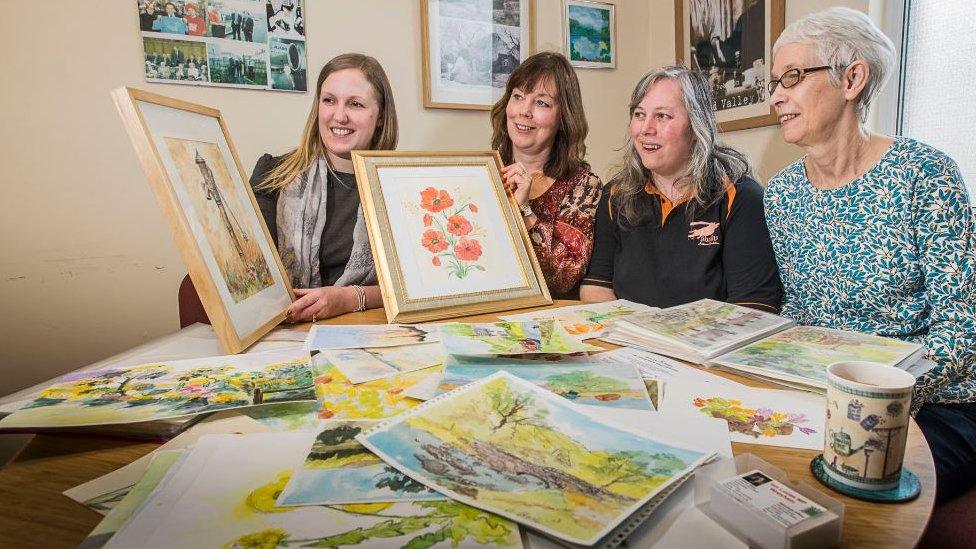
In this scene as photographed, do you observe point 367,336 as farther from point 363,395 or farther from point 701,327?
point 701,327

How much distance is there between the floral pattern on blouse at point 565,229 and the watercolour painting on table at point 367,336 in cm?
64

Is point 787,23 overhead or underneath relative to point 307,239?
overhead

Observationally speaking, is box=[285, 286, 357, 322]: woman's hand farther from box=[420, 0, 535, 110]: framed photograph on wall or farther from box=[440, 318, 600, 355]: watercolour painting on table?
box=[420, 0, 535, 110]: framed photograph on wall

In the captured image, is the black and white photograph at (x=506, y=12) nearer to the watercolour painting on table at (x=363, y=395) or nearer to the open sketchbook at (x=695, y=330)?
the open sketchbook at (x=695, y=330)

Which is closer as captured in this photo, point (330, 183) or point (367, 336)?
point (367, 336)

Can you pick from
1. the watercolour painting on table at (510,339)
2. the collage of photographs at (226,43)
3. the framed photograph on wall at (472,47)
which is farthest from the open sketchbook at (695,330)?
the collage of photographs at (226,43)

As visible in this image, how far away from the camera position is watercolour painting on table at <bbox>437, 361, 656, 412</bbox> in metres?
0.82

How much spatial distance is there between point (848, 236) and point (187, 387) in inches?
54.3

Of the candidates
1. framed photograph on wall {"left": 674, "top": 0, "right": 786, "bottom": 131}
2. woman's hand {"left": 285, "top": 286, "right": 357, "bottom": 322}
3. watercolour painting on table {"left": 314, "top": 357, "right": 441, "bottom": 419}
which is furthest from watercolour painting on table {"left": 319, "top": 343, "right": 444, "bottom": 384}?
framed photograph on wall {"left": 674, "top": 0, "right": 786, "bottom": 131}

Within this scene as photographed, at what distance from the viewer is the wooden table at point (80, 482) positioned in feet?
1.73

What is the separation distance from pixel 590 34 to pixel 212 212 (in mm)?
2133

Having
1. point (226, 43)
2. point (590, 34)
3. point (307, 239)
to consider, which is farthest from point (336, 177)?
point (590, 34)

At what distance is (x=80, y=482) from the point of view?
625mm

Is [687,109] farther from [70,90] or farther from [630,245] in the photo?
[70,90]
